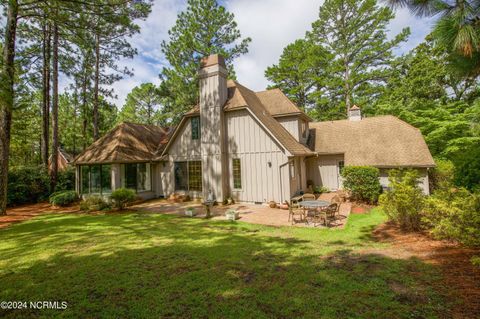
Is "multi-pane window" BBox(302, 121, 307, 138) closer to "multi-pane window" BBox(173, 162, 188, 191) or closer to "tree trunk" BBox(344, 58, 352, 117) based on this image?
"multi-pane window" BBox(173, 162, 188, 191)

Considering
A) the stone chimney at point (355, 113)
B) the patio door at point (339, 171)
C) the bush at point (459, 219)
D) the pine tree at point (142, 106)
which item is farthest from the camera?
the pine tree at point (142, 106)

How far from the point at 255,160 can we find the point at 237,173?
1502 millimetres

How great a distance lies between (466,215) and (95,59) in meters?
25.2

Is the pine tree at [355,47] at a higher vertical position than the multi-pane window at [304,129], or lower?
higher

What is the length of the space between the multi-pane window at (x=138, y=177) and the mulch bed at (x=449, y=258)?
1432 cm

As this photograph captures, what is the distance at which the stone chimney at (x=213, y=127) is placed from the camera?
1403 cm

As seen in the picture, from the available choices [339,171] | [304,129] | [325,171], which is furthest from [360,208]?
[304,129]

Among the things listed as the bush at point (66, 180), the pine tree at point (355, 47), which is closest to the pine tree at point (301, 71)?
the pine tree at point (355, 47)

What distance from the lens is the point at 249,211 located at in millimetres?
11867

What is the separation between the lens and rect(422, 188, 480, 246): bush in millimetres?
5454

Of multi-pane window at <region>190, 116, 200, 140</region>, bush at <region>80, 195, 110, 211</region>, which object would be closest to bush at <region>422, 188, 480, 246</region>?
multi-pane window at <region>190, 116, 200, 140</region>

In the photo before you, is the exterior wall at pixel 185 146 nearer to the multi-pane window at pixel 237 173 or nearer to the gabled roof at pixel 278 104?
the multi-pane window at pixel 237 173

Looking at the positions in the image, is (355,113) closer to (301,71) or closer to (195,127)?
(301,71)

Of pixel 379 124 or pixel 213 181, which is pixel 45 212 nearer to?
pixel 213 181
